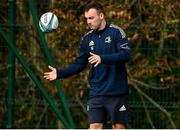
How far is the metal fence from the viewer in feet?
30.0

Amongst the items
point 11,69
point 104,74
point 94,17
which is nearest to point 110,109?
point 104,74

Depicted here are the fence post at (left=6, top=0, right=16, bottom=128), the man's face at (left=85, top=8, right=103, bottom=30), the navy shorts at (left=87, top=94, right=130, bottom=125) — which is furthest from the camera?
the fence post at (left=6, top=0, right=16, bottom=128)

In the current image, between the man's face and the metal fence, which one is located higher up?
the man's face

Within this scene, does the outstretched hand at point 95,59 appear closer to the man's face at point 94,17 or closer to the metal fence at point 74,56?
the man's face at point 94,17

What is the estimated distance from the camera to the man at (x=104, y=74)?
23.1 ft

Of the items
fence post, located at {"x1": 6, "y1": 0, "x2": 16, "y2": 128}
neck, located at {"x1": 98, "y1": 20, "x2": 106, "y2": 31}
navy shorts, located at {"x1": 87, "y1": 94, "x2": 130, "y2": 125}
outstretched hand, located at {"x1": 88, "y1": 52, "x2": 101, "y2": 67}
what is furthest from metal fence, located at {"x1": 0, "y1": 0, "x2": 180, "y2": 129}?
outstretched hand, located at {"x1": 88, "y1": 52, "x2": 101, "y2": 67}

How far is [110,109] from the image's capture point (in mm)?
7113

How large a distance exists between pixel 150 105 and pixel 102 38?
2565 millimetres

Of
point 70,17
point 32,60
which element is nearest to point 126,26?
point 70,17

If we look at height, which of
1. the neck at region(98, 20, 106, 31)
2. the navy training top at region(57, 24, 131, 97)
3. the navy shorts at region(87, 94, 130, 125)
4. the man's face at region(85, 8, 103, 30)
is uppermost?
the man's face at region(85, 8, 103, 30)

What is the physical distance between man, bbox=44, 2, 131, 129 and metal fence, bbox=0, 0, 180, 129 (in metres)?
1.90

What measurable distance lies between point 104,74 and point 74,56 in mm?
2295

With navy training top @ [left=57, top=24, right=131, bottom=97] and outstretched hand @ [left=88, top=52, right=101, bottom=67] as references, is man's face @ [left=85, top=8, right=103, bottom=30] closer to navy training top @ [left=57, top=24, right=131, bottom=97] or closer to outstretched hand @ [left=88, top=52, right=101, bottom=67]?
navy training top @ [left=57, top=24, right=131, bottom=97]

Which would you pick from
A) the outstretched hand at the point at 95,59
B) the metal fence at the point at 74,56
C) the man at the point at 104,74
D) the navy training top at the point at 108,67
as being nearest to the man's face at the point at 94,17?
the man at the point at 104,74
